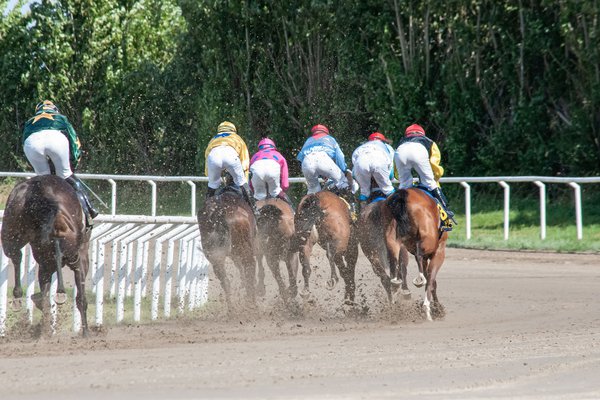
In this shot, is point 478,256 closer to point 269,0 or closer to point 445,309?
point 445,309

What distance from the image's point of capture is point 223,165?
1166 cm

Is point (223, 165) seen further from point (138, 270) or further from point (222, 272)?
point (138, 270)

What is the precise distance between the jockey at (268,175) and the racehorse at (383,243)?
120 cm

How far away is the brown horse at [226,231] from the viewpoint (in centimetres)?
1127

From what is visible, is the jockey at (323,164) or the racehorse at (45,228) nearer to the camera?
the racehorse at (45,228)

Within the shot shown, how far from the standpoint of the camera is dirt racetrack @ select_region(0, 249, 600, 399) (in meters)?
6.66

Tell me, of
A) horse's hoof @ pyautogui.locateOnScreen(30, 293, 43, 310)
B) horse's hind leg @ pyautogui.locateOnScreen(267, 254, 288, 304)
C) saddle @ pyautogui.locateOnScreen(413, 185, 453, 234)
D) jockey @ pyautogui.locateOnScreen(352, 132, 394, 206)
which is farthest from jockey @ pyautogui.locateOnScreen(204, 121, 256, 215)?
horse's hoof @ pyautogui.locateOnScreen(30, 293, 43, 310)

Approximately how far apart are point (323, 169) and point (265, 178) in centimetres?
61

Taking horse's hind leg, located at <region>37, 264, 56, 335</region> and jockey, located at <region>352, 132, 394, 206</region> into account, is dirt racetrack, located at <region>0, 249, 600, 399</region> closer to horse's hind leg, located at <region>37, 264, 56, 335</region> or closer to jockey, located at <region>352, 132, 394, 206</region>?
horse's hind leg, located at <region>37, 264, 56, 335</region>

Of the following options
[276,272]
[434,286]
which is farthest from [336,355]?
[276,272]

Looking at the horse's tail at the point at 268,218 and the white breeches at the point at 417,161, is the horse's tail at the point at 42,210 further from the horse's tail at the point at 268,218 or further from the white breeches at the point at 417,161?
the white breeches at the point at 417,161

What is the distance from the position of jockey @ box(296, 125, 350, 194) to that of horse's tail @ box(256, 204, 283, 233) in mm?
680

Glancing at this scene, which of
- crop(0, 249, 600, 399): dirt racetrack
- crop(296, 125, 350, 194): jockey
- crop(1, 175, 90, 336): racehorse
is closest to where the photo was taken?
crop(0, 249, 600, 399): dirt racetrack

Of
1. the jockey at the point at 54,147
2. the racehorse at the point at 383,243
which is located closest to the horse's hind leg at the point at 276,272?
the racehorse at the point at 383,243
